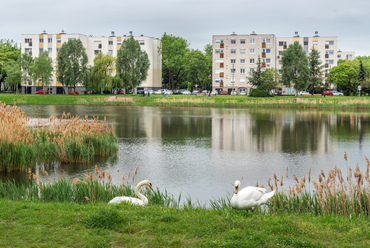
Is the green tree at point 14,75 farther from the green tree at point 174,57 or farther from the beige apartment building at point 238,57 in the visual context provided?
the beige apartment building at point 238,57

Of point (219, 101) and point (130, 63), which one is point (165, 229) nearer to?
point (219, 101)

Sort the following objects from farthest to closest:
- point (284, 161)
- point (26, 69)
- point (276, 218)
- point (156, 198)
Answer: point (26, 69), point (284, 161), point (156, 198), point (276, 218)

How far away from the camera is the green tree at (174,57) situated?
128250mm

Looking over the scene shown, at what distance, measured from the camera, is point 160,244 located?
7.21m

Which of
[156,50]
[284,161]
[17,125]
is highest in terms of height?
[156,50]

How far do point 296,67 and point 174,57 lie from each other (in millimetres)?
46329

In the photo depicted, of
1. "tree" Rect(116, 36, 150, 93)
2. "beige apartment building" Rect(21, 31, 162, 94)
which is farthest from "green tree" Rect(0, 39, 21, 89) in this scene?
"tree" Rect(116, 36, 150, 93)

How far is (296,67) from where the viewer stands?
3644 inches

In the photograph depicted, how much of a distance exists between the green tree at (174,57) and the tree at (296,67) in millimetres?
40741

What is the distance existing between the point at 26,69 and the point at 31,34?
1070 inches

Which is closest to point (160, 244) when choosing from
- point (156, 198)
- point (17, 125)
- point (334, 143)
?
point (156, 198)

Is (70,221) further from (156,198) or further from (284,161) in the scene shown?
(284,161)

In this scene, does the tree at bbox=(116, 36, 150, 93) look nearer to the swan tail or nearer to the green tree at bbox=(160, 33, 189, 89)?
the green tree at bbox=(160, 33, 189, 89)

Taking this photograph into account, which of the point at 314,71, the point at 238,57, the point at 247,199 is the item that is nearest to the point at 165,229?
the point at 247,199
